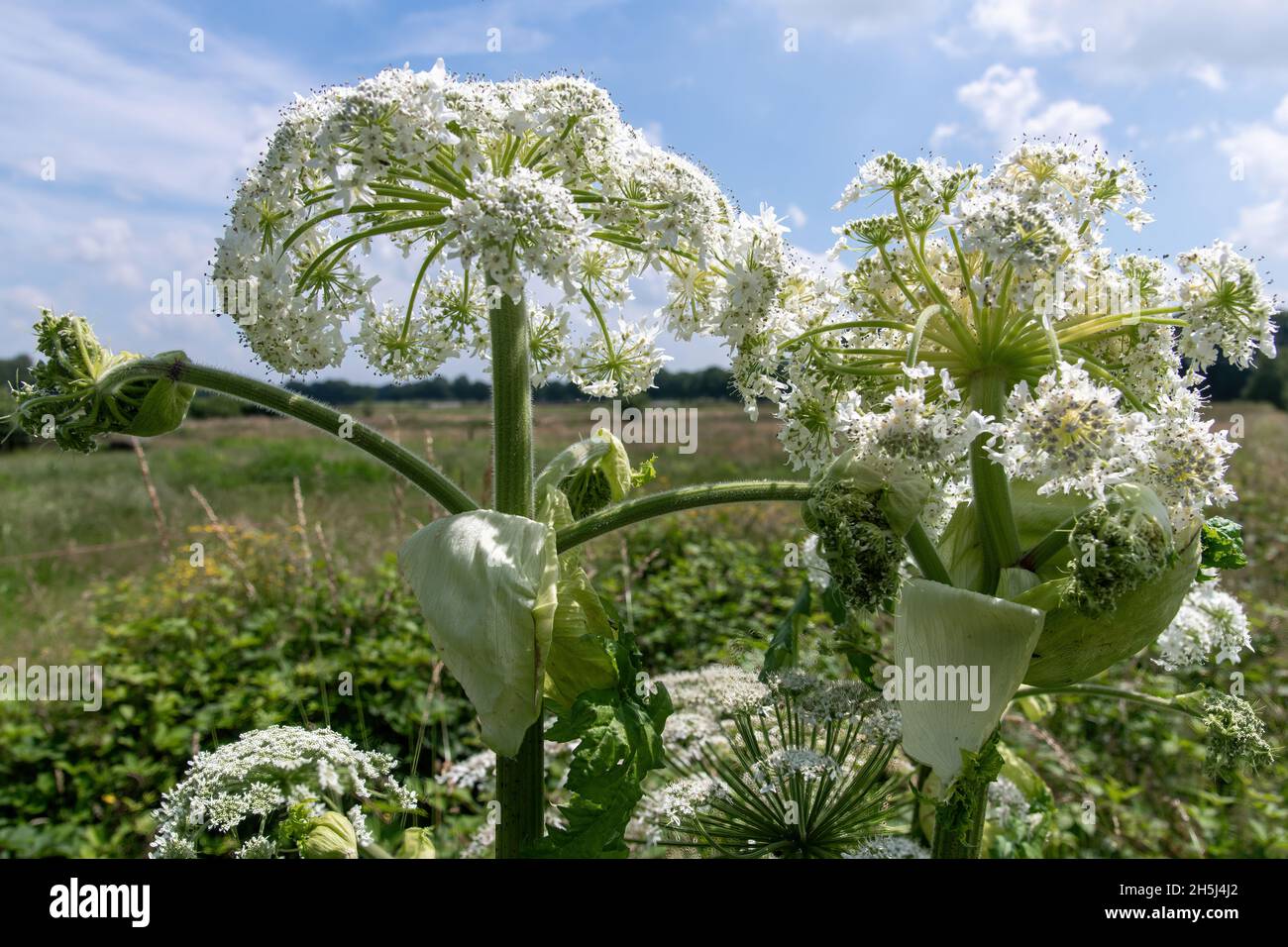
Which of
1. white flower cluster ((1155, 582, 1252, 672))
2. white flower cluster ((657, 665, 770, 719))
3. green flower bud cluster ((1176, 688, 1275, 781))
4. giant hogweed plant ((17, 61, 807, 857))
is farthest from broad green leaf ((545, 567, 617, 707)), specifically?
white flower cluster ((1155, 582, 1252, 672))

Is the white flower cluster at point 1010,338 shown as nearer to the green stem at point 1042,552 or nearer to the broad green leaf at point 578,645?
the green stem at point 1042,552

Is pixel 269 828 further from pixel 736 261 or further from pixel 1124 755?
pixel 1124 755

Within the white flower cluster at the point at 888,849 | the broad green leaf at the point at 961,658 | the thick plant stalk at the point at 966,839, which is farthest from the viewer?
the white flower cluster at the point at 888,849

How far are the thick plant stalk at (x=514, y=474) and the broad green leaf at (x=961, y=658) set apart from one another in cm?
62

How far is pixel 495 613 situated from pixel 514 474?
1.07 feet

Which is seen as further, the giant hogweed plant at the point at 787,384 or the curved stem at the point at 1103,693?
the curved stem at the point at 1103,693

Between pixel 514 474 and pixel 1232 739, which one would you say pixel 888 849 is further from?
pixel 514 474

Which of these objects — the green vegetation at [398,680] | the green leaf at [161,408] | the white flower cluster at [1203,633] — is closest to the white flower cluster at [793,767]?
the green vegetation at [398,680]

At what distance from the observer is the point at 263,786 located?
1.50 m

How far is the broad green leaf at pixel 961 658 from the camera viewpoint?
4.26 ft

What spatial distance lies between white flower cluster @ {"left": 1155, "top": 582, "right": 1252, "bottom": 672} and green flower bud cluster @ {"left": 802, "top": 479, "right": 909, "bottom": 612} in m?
0.90

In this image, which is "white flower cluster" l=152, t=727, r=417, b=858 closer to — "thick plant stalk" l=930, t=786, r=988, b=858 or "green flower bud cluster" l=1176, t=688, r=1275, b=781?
"thick plant stalk" l=930, t=786, r=988, b=858

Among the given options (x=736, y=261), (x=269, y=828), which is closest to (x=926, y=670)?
(x=736, y=261)

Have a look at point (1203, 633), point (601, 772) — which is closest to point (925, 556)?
point (601, 772)
